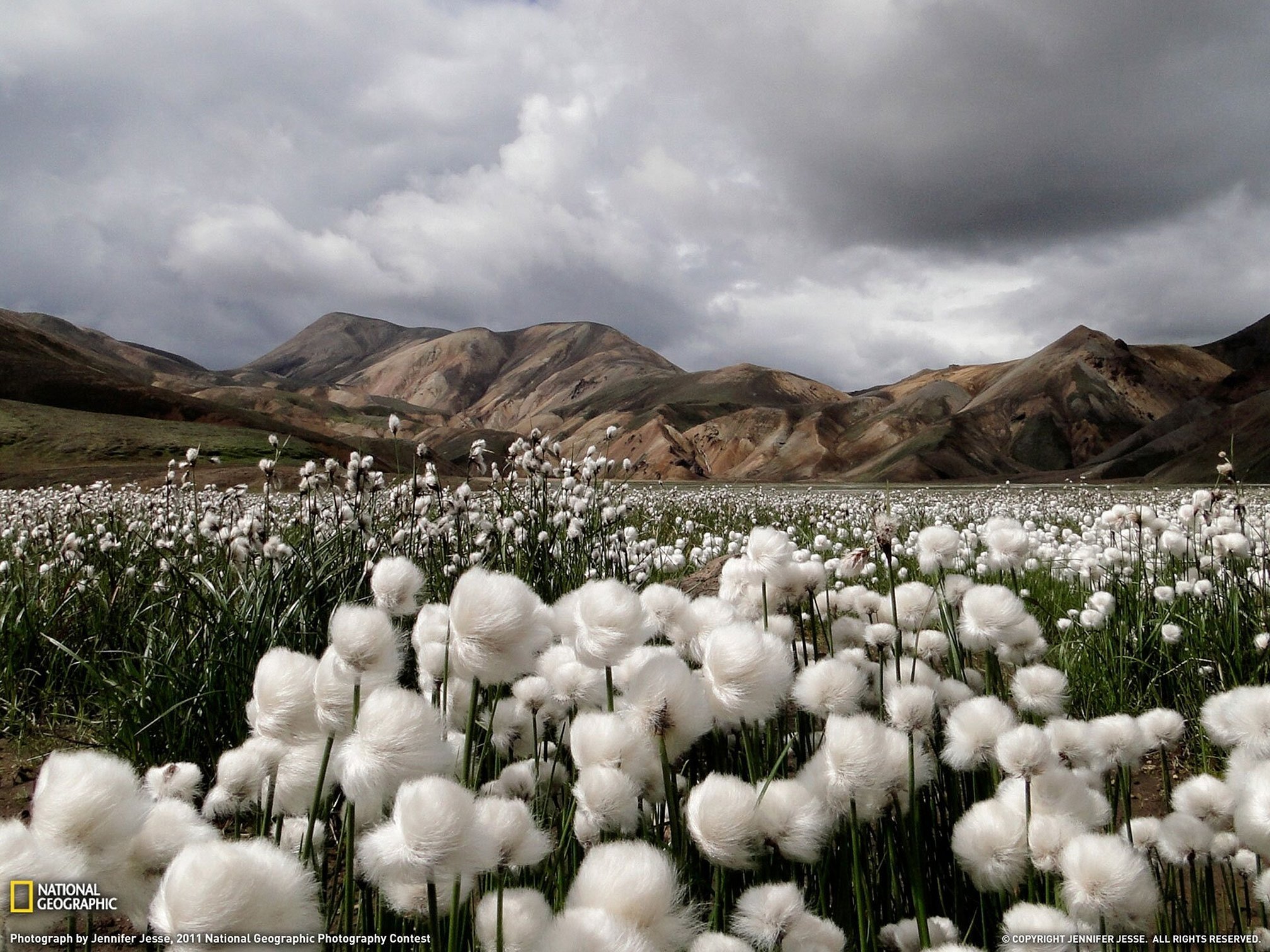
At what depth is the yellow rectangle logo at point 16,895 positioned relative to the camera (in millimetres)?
1014

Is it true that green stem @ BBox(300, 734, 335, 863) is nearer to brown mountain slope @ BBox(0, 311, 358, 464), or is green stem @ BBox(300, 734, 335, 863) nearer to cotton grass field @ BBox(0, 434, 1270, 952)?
cotton grass field @ BBox(0, 434, 1270, 952)

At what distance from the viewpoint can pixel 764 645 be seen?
164 centimetres

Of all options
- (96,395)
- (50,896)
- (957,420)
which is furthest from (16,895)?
(96,395)

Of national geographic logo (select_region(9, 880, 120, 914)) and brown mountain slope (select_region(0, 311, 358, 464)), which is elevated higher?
brown mountain slope (select_region(0, 311, 358, 464))

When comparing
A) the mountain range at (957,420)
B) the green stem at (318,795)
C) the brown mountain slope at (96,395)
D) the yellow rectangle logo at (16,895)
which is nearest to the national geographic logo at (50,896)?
the yellow rectangle logo at (16,895)

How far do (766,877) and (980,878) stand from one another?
49 centimetres

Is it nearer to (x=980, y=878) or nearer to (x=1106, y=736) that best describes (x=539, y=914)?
(x=980, y=878)

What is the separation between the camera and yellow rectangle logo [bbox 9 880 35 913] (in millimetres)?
1014

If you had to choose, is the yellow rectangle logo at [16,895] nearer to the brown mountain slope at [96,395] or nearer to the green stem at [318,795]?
the green stem at [318,795]

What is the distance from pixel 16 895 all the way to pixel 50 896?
5 cm

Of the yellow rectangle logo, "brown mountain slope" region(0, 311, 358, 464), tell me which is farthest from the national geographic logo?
"brown mountain slope" region(0, 311, 358, 464)

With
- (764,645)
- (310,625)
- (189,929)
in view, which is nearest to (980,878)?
(764,645)

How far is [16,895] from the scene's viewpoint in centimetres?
103

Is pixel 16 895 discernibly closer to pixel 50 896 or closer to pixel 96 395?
pixel 50 896
